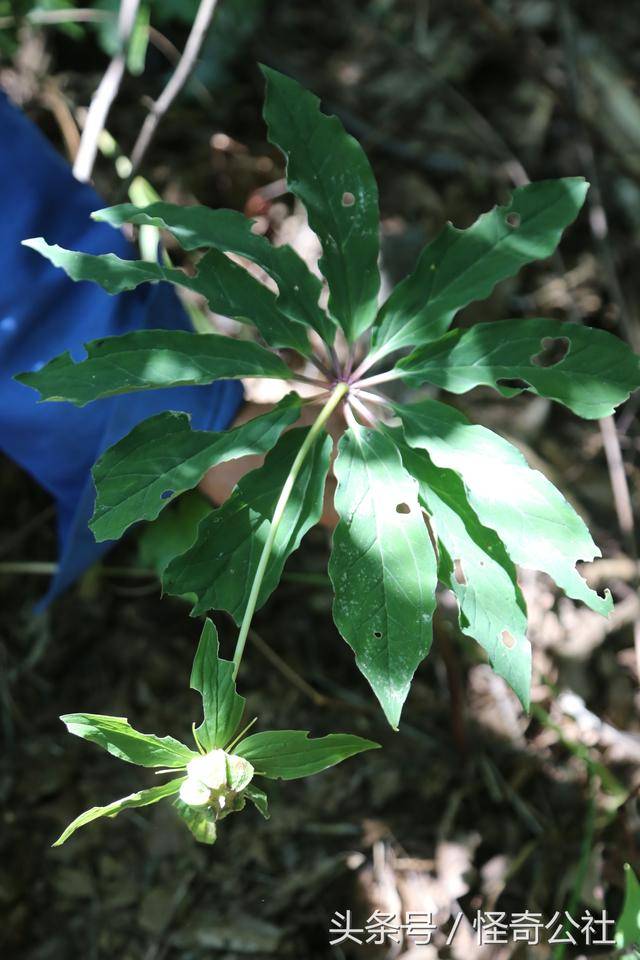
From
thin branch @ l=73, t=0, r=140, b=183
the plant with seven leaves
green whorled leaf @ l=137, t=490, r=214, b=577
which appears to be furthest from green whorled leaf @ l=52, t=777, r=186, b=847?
thin branch @ l=73, t=0, r=140, b=183

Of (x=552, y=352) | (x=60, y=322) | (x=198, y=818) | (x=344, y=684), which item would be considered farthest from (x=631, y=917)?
(x=552, y=352)

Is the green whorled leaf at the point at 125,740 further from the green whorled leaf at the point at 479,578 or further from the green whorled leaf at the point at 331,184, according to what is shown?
the green whorled leaf at the point at 331,184

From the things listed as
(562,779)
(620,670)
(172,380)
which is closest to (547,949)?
(562,779)

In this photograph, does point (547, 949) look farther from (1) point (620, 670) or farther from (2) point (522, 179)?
(2) point (522, 179)

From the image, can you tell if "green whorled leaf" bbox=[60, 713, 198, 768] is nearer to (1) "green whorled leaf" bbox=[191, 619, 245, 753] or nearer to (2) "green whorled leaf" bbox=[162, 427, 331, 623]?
(1) "green whorled leaf" bbox=[191, 619, 245, 753]

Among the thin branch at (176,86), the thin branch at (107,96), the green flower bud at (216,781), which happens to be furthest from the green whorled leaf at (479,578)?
the thin branch at (107,96)

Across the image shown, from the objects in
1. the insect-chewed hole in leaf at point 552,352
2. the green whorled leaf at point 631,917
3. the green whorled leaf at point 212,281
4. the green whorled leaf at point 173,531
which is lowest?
the green whorled leaf at point 631,917
